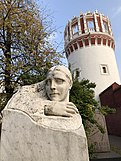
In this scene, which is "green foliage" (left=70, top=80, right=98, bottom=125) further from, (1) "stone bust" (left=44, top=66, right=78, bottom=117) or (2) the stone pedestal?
(2) the stone pedestal

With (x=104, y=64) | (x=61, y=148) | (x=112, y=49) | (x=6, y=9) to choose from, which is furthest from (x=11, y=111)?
(x=112, y=49)

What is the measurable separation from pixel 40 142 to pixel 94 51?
15063 millimetres

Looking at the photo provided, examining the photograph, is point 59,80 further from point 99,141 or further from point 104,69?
point 104,69

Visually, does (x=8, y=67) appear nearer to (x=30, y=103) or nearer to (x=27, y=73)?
(x=27, y=73)

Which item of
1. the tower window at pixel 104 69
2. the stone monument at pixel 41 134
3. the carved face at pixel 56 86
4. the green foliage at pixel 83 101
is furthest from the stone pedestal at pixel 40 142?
the tower window at pixel 104 69

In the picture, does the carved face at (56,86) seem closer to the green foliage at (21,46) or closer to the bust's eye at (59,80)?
the bust's eye at (59,80)

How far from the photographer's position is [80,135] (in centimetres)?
135

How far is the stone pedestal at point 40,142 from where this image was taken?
50.9 inches

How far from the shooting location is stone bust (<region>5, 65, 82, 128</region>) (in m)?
1.42

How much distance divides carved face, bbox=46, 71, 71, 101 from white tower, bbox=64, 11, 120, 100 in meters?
13.6

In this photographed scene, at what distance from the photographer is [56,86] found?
5.07 feet

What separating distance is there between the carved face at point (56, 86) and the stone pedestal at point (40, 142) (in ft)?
0.89

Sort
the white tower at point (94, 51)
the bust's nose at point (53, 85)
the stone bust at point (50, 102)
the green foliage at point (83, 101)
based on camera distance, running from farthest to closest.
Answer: the white tower at point (94, 51) < the green foliage at point (83, 101) < the bust's nose at point (53, 85) < the stone bust at point (50, 102)

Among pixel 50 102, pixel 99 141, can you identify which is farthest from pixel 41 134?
pixel 99 141
